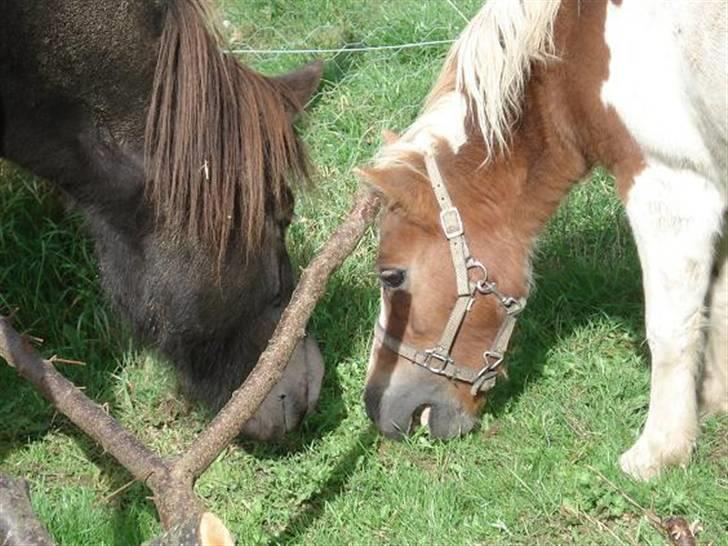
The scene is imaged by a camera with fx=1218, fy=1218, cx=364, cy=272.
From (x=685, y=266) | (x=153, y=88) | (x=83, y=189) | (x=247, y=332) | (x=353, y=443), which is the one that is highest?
(x=153, y=88)

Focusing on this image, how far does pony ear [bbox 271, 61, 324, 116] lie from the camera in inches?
179

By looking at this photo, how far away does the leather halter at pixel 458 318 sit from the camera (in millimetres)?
4418

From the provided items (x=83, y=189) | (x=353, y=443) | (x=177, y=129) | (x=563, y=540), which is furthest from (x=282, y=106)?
(x=563, y=540)

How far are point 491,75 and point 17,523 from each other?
2.25 meters

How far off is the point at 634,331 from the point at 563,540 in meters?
1.40

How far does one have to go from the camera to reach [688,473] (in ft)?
14.3

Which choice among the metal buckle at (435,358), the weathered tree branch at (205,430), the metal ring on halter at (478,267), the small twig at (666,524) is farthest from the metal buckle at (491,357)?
the weathered tree branch at (205,430)

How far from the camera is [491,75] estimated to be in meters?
4.38

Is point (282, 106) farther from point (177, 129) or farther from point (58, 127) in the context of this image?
point (58, 127)

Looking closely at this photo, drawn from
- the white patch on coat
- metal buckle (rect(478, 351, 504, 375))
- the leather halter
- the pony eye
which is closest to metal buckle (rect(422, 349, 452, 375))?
the leather halter

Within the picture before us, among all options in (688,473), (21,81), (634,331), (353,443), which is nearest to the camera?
(21,81)

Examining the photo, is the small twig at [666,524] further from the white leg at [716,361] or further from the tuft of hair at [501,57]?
the tuft of hair at [501,57]

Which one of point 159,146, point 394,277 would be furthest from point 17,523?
point 394,277

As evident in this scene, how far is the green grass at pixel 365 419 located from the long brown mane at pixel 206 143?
50 cm
